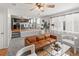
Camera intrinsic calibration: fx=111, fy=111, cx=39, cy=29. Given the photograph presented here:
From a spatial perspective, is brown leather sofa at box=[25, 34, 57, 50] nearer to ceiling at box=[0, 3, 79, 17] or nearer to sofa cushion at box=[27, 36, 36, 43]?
sofa cushion at box=[27, 36, 36, 43]

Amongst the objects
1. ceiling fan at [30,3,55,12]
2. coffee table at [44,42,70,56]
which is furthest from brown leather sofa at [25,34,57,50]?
ceiling fan at [30,3,55,12]

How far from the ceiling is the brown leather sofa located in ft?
1.47

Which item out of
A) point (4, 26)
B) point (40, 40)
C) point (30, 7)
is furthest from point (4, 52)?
point (30, 7)

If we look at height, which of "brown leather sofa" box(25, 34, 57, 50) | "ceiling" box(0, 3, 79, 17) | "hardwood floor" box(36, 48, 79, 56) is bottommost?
"hardwood floor" box(36, 48, 79, 56)

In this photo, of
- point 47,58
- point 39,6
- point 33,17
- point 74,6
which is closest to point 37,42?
point 47,58

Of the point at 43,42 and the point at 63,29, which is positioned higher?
the point at 63,29

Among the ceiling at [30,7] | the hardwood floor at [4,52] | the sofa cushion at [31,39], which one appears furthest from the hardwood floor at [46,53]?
the ceiling at [30,7]

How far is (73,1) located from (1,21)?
1460 mm

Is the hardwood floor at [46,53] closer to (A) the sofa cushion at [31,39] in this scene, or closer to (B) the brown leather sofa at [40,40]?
(B) the brown leather sofa at [40,40]

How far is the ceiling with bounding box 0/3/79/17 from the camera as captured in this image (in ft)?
6.98

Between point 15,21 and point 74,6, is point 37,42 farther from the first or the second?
point 74,6

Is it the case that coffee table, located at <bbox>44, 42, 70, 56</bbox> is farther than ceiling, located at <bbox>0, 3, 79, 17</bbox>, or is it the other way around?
coffee table, located at <bbox>44, 42, 70, 56</bbox>

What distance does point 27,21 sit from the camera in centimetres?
225

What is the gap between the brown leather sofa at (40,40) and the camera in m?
2.24
